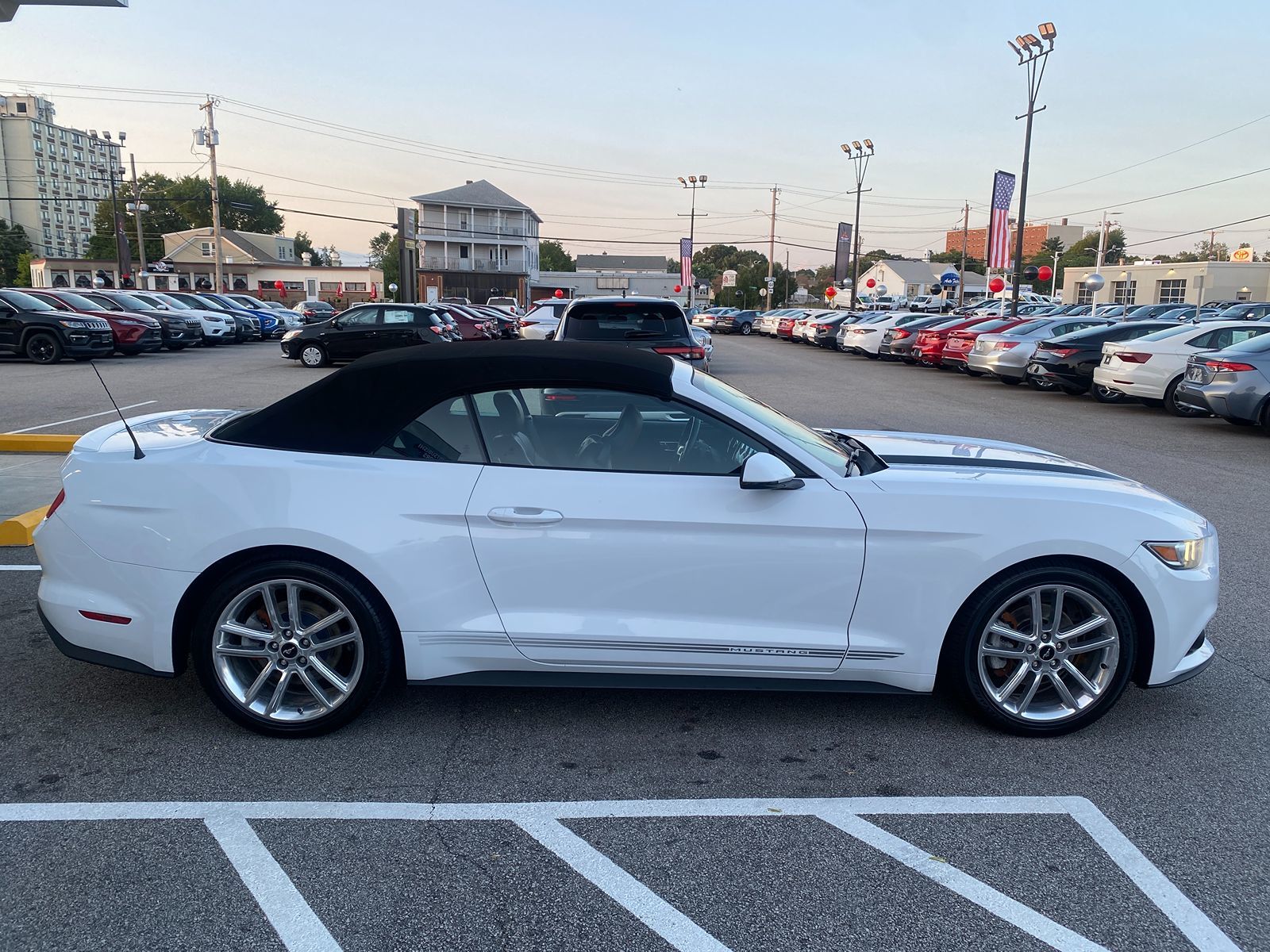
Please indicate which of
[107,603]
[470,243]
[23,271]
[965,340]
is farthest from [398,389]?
[23,271]

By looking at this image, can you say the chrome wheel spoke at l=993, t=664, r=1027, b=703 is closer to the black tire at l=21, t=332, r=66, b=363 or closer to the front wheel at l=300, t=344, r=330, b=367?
the front wheel at l=300, t=344, r=330, b=367

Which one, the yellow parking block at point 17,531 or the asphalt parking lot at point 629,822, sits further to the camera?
the yellow parking block at point 17,531

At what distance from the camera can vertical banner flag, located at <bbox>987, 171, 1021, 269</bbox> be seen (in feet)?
108

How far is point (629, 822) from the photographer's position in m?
3.17

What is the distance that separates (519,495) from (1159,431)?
41.9 ft

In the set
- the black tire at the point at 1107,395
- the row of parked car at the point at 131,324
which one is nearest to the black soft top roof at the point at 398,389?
the black tire at the point at 1107,395

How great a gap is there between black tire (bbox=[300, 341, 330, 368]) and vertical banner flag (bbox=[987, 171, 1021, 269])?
23128mm

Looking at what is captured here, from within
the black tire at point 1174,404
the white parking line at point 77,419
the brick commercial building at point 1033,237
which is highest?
the brick commercial building at point 1033,237

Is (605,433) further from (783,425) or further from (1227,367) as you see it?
(1227,367)

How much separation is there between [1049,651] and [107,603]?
3.79 metres

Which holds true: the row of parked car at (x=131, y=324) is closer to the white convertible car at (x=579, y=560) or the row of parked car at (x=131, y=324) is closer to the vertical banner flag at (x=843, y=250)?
the white convertible car at (x=579, y=560)

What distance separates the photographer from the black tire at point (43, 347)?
21562 mm

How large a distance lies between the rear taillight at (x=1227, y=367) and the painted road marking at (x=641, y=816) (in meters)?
11.6

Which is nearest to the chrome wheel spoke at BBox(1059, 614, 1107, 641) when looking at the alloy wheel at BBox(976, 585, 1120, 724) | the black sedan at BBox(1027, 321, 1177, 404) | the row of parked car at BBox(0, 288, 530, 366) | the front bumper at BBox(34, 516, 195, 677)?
the alloy wheel at BBox(976, 585, 1120, 724)
